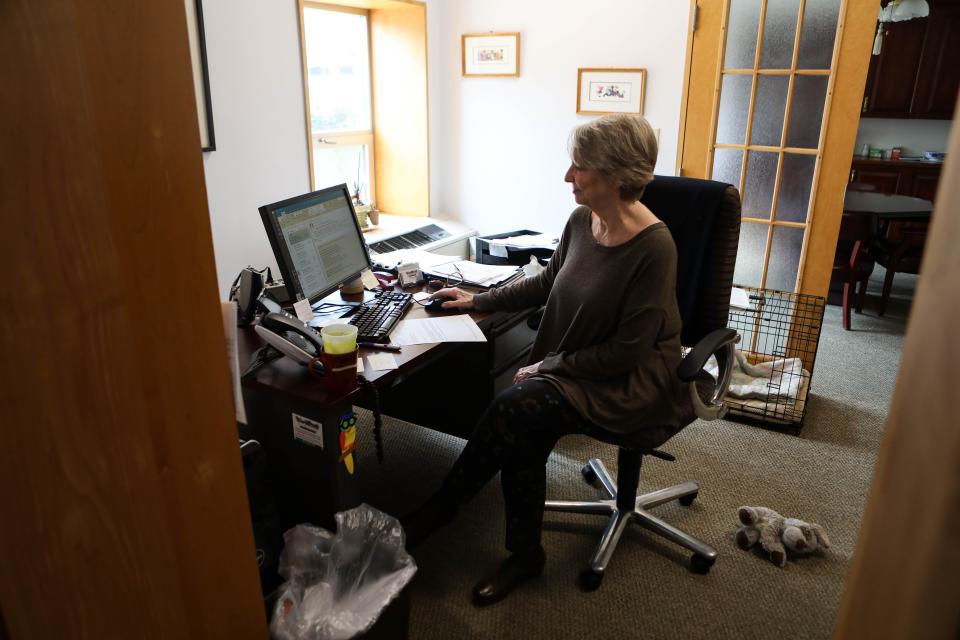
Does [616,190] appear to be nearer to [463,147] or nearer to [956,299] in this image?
[956,299]

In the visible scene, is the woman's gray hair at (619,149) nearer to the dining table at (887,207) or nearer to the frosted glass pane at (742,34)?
the frosted glass pane at (742,34)

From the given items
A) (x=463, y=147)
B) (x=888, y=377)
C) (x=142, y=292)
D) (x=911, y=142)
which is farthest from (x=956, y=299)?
(x=911, y=142)

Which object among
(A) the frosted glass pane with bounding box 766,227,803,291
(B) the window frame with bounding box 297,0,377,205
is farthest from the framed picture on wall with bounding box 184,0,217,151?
(A) the frosted glass pane with bounding box 766,227,803,291

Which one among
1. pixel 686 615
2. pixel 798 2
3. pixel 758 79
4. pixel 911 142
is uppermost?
pixel 798 2

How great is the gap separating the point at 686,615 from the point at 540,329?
3.02 ft

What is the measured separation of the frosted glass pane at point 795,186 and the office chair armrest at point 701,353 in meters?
1.64

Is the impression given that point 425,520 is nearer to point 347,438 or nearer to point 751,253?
point 347,438

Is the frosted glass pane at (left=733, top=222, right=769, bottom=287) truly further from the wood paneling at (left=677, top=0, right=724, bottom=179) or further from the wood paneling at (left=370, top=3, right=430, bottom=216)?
the wood paneling at (left=370, top=3, right=430, bottom=216)

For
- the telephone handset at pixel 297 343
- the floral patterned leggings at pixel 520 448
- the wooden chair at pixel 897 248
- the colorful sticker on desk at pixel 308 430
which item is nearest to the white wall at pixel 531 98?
the wooden chair at pixel 897 248

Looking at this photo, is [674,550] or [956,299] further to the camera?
[674,550]

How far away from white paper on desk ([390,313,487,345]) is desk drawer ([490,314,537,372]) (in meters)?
0.23

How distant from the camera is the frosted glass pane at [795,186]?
317 centimetres

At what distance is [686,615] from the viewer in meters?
1.91

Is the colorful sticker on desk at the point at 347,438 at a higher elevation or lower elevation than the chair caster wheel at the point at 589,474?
higher
